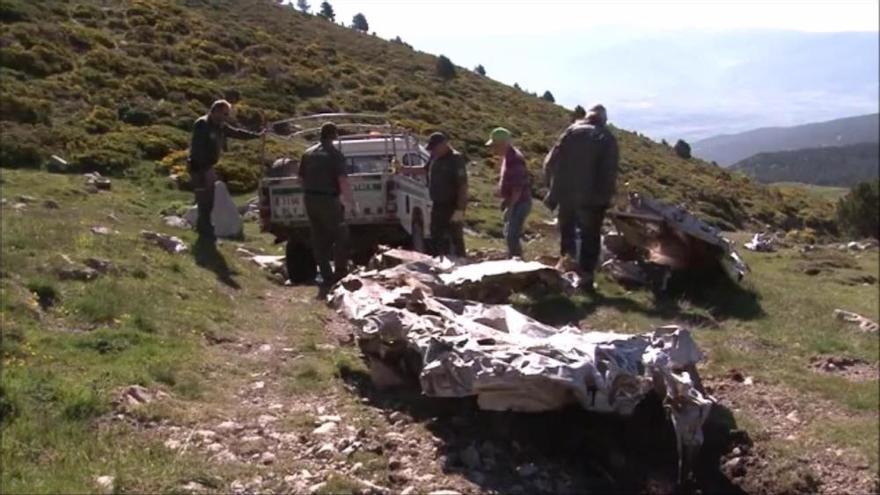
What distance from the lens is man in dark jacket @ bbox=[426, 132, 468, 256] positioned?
12.6 m

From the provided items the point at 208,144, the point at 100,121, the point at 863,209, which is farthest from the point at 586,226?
the point at 863,209

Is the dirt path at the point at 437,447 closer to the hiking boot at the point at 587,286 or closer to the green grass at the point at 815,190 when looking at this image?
the hiking boot at the point at 587,286

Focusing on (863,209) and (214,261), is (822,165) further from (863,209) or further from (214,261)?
(214,261)

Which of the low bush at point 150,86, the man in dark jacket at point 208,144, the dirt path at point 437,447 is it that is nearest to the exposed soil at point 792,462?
the dirt path at point 437,447

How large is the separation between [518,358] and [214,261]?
24.0 ft

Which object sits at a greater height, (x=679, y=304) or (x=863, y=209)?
(x=679, y=304)

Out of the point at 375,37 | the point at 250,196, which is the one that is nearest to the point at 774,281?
the point at 250,196

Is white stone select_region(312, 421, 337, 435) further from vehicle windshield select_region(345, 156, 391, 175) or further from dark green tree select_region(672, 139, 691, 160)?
dark green tree select_region(672, 139, 691, 160)

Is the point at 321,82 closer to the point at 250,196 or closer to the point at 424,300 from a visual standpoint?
the point at 250,196

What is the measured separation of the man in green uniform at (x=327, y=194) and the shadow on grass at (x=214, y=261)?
1.12 metres

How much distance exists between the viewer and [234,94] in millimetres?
34344

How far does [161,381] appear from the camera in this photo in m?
7.66

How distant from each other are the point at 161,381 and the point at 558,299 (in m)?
4.62

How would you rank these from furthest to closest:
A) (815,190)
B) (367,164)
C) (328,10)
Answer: (328,10), (815,190), (367,164)
